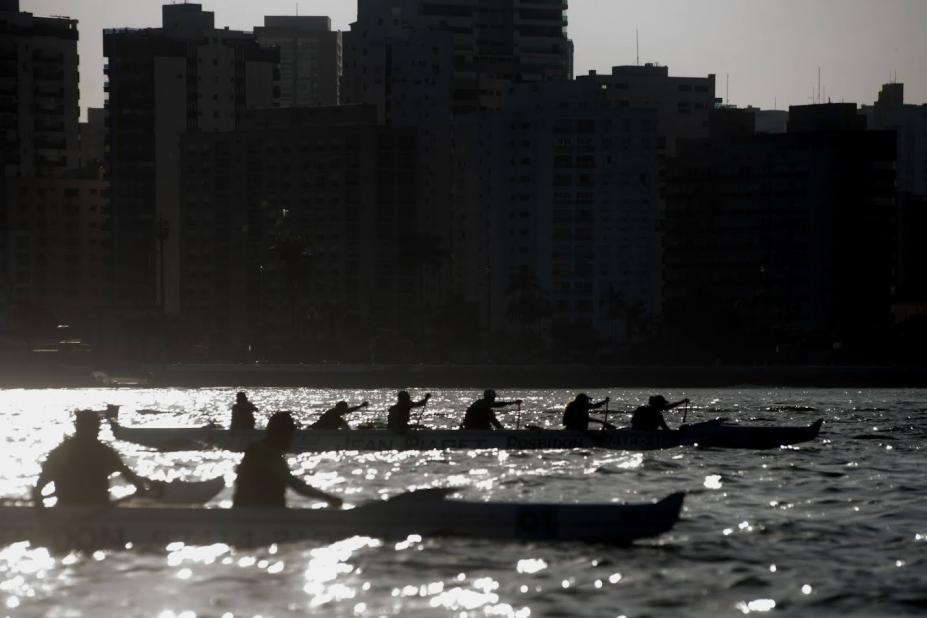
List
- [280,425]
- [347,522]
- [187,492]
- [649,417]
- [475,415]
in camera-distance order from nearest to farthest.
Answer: [280,425] → [347,522] → [187,492] → [475,415] → [649,417]

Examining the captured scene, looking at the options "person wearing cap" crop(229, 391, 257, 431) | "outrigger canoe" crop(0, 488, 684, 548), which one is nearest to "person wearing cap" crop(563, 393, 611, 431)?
"person wearing cap" crop(229, 391, 257, 431)

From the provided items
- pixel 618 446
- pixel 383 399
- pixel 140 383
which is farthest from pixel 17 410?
pixel 618 446

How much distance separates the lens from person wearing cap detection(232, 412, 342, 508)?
27406mm

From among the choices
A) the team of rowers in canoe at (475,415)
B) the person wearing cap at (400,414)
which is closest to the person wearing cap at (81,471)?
the team of rowers in canoe at (475,415)

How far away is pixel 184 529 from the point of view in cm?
2792

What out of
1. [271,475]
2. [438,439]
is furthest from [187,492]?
[438,439]

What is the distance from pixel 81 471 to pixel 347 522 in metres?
4.55

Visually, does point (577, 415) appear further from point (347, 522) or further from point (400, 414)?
point (347, 522)

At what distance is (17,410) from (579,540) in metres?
93.7

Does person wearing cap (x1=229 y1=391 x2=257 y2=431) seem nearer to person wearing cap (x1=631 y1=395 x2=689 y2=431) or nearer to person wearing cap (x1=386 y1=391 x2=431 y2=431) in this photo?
person wearing cap (x1=386 y1=391 x2=431 y2=431)

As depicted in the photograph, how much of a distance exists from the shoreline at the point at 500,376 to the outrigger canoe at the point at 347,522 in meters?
151

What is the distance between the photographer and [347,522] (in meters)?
28.3

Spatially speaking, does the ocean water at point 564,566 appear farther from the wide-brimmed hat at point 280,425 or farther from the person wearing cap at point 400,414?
the person wearing cap at point 400,414

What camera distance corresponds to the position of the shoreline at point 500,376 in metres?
182
